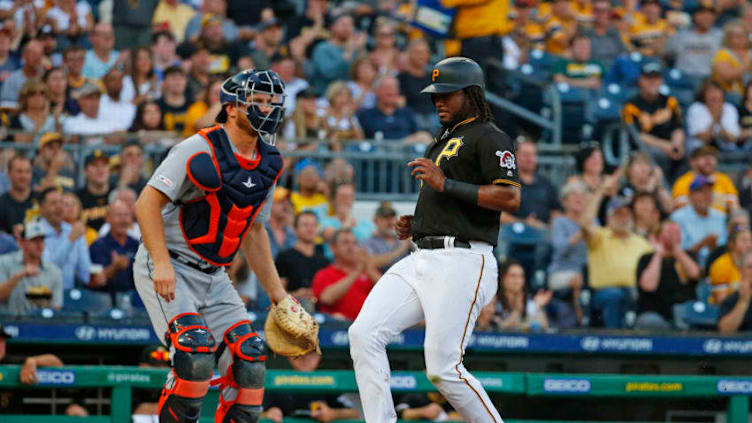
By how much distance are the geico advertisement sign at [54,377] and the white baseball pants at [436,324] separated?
2442 mm

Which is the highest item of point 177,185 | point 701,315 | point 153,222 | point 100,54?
point 177,185

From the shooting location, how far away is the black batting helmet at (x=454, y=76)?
5480 mm

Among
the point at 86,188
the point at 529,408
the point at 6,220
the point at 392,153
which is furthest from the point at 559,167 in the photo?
the point at 6,220

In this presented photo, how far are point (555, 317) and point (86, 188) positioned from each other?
12.9 feet

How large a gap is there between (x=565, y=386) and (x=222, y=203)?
305 centimetres

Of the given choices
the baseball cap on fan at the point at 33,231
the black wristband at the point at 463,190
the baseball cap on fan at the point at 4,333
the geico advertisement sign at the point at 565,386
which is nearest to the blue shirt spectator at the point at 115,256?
the baseball cap on fan at the point at 33,231

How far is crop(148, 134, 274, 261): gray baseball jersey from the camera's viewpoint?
5371mm

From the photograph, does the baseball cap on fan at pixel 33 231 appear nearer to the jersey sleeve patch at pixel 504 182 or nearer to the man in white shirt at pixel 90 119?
the man in white shirt at pixel 90 119

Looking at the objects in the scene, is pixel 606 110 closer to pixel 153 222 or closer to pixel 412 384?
pixel 412 384

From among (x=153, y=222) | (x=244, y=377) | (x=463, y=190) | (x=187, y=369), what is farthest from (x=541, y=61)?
(x=187, y=369)

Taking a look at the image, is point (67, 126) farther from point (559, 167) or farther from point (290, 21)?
→ point (559, 167)

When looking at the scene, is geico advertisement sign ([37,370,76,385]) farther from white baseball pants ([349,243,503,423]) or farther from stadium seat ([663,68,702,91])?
stadium seat ([663,68,702,91])

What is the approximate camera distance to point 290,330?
5.86m

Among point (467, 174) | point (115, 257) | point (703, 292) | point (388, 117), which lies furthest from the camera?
point (388, 117)
